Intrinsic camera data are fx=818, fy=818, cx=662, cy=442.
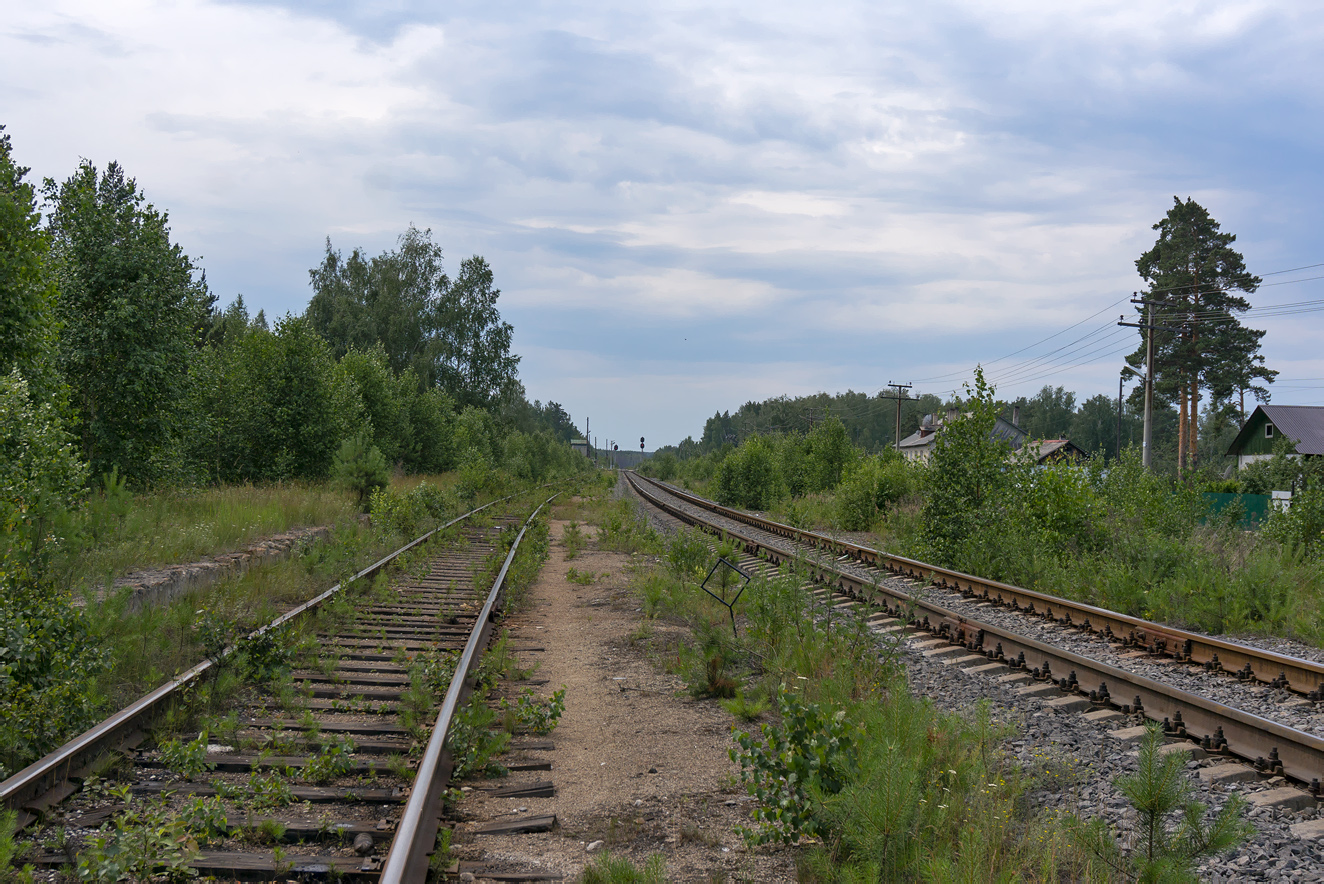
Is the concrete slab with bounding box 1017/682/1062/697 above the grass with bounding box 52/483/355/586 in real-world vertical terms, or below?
below

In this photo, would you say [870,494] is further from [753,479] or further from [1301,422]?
[1301,422]

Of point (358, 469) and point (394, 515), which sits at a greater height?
point (358, 469)

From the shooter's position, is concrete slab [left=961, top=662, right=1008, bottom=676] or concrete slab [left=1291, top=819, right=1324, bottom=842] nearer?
concrete slab [left=1291, top=819, right=1324, bottom=842]

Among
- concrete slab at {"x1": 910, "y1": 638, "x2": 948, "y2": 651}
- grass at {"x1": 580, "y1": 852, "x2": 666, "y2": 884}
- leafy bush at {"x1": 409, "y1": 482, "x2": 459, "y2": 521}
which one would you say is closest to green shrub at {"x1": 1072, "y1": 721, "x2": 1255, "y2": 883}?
grass at {"x1": 580, "y1": 852, "x2": 666, "y2": 884}

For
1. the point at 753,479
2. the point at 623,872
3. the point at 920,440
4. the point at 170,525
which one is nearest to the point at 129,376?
the point at 170,525

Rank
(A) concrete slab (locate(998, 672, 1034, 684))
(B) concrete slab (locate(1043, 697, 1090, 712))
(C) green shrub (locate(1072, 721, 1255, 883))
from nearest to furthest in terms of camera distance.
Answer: (C) green shrub (locate(1072, 721, 1255, 883)) < (B) concrete slab (locate(1043, 697, 1090, 712)) < (A) concrete slab (locate(998, 672, 1034, 684))

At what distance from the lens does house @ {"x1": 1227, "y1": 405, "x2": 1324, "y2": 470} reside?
136ft

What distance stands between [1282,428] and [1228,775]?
46884mm

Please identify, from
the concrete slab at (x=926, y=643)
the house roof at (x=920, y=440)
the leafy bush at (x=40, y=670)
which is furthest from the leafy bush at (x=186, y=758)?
the house roof at (x=920, y=440)

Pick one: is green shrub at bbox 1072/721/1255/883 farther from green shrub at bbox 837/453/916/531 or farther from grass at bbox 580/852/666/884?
green shrub at bbox 837/453/916/531

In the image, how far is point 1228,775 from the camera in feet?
15.4

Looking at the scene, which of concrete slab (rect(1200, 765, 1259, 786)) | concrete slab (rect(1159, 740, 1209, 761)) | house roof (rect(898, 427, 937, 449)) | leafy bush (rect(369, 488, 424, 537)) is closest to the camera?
concrete slab (rect(1200, 765, 1259, 786))

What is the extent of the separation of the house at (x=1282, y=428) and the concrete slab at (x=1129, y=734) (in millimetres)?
42408

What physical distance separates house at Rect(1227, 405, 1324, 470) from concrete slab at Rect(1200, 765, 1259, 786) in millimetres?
42929
